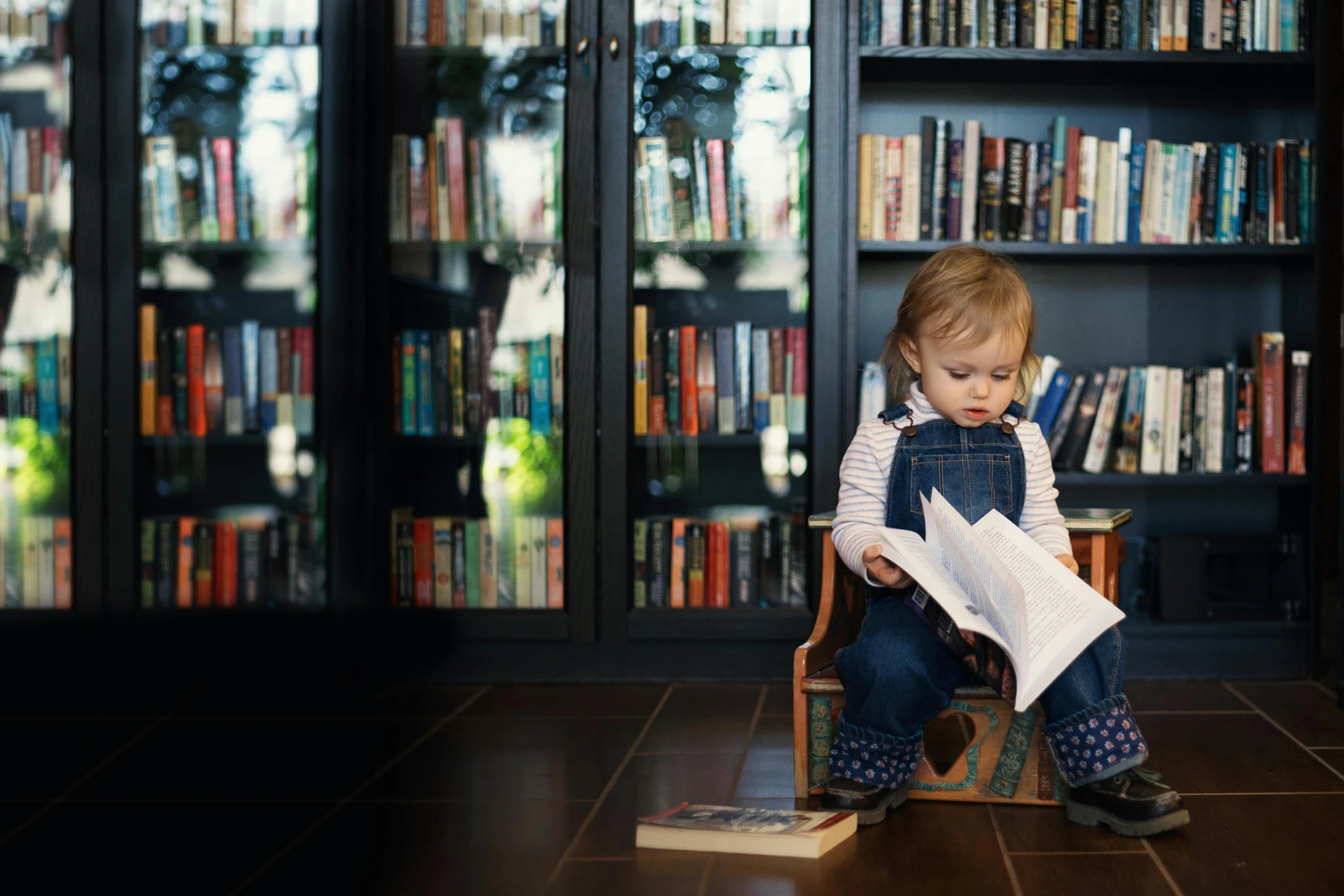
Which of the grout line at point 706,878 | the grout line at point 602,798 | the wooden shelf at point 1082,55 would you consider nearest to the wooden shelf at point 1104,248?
the wooden shelf at point 1082,55

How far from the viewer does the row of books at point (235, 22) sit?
7.52 feet

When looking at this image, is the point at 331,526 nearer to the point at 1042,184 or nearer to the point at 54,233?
the point at 54,233

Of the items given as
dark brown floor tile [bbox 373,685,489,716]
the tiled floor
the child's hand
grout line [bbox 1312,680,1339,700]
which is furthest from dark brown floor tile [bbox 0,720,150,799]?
grout line [bbox 1312,680,1339,700]

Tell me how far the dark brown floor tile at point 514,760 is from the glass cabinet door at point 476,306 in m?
0.43

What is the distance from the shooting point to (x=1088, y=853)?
135 centimetres

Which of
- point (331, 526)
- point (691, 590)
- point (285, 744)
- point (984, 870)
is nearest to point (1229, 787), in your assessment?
point (984, 870)

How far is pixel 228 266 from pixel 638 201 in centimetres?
85

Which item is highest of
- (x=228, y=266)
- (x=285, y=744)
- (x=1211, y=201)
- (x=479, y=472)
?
(x=1211, y=201)

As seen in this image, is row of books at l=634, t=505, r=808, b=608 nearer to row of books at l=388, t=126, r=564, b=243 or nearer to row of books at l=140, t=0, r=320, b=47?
row of books at l=388, t=126, r=564, b=243

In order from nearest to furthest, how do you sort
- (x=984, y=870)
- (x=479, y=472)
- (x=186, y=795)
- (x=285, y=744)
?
(x=984, y=870)
(x=186, y=795)
(x=285, y=744)
(x=479, y=472)

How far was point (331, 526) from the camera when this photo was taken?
2295 mm

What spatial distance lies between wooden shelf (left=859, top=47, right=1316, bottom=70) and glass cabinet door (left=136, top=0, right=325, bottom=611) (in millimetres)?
1183

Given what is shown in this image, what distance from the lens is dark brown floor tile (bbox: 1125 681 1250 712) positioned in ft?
6.91

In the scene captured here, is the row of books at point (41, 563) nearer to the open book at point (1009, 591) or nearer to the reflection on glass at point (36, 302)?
the reflection on glass at point (36, 302)
